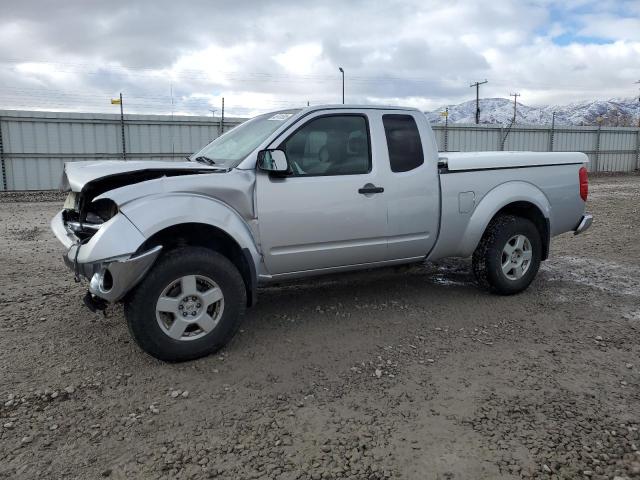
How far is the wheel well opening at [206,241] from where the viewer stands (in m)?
3.77

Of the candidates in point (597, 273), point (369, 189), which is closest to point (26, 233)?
point (369, 189)

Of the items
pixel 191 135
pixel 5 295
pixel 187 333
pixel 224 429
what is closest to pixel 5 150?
pixel 191 135

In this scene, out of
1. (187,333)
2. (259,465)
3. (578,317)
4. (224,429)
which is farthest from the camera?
(578,317)

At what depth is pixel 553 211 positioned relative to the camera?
5605 mm

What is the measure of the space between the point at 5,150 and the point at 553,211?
1553cm

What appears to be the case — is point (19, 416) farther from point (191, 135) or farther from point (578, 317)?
point (191, 135)

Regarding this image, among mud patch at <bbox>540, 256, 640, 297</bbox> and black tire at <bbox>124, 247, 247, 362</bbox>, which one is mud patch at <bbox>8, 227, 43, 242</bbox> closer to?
black tire at <bbox>124, 247, 247, 362</bbox>

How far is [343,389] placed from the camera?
3438 mm

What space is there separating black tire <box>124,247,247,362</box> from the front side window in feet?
3.27

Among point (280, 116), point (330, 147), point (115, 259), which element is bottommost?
point (115, 259)

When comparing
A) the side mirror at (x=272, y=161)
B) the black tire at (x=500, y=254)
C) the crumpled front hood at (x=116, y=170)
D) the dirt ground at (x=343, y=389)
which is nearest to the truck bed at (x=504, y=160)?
the black tire at (x=500, y=254)

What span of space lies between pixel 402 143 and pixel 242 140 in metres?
1.42

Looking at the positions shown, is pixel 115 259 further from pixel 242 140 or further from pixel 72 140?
pixel 72 140

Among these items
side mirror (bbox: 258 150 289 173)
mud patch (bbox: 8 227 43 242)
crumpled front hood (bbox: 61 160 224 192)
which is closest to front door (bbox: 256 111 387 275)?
side mirror (bbox: 258 150 289 173)
